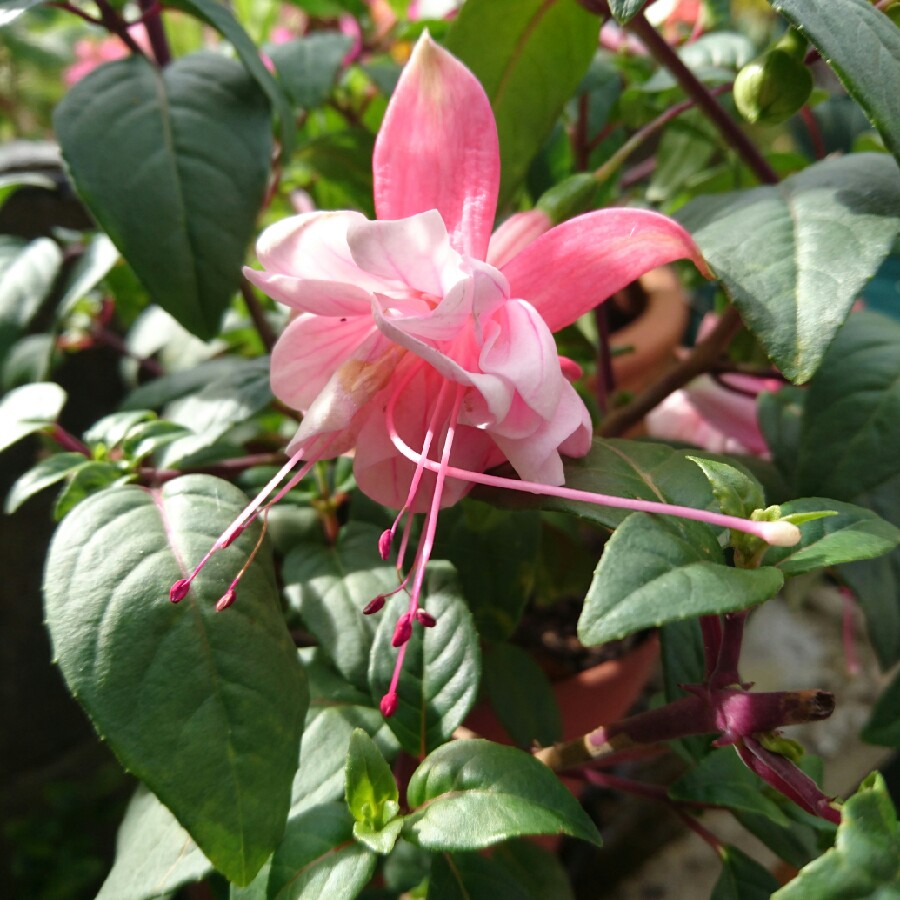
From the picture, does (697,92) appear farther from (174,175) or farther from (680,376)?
(174,175)

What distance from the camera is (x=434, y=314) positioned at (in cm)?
27

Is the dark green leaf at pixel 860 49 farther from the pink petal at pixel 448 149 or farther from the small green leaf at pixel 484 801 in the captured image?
the small green leaf at pixel 484 801

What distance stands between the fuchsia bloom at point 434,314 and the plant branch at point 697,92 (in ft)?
0.41

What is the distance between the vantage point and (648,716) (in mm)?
324

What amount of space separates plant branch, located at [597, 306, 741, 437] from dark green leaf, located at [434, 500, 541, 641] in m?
0.09

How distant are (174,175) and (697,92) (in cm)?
27

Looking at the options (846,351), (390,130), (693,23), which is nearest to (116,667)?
(390,130)

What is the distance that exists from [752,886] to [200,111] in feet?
1.61

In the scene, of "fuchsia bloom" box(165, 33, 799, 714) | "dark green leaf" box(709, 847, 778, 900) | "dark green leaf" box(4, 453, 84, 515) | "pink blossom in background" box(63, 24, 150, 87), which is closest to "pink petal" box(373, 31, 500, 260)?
"fuchsia bloom" box(165, 33, 799, 714)

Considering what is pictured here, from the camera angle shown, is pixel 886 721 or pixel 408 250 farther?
pixel 886 721

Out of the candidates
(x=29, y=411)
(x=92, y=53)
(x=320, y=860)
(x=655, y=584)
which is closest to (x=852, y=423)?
(x=655, y=584)

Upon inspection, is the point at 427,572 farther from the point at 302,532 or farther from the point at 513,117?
the point at 513,117

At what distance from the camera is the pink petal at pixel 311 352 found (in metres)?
0.32

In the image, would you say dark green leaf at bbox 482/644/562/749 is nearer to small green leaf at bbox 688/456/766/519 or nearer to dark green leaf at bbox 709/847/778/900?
dark green leaf at bbox 709/847/778/900
